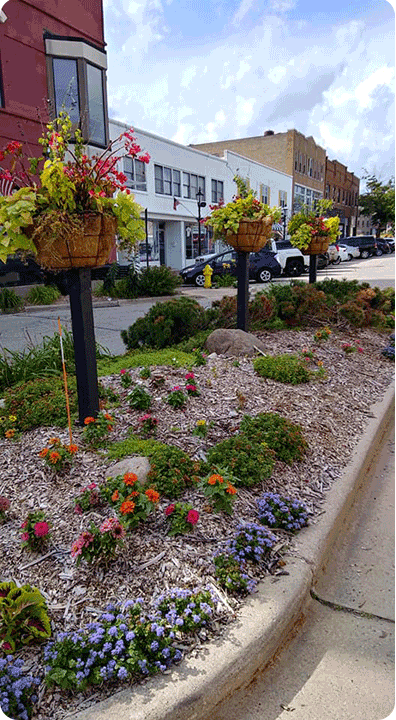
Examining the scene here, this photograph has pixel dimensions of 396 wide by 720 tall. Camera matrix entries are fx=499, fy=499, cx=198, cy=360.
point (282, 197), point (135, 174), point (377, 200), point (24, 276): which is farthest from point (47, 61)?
point (377, 200)

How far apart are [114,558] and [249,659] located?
0.70m

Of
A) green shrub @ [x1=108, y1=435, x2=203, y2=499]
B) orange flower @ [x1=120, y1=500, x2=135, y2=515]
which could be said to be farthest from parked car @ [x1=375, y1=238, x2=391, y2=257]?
orange flower @ [x1=120, y1=500, x2=135, y2=515]

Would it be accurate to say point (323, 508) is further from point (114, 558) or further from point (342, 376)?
point (342, 376)

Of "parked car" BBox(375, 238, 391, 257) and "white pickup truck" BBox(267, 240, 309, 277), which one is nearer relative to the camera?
"white pickup truck" BBox(267, 240, 309, 277)

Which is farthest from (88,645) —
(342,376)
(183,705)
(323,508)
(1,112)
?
(1,112)

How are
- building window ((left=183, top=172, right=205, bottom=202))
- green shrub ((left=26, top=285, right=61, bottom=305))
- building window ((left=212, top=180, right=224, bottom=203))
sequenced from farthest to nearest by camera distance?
building window ((left=212, top=180, right=224, bottom=203)), building window ((left=183, top=172, right=205, bottom=202)), green shrub ((left=26, top=285, right=61, bottom=305))

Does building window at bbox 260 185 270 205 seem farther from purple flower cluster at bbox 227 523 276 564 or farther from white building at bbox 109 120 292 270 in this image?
purple flower cluster at bbox 227 523 276 564

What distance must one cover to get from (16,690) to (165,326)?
4.40 metres

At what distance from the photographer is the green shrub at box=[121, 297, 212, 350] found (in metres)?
5.77

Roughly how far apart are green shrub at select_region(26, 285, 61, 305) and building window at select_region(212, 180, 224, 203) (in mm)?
19109

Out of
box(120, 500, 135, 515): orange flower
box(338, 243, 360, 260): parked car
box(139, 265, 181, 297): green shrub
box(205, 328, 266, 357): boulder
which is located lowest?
box(120, 500, 135, 515): orange flower

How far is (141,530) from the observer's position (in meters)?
2.42

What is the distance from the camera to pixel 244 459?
298 cm

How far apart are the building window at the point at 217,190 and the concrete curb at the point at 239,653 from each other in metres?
29.7
